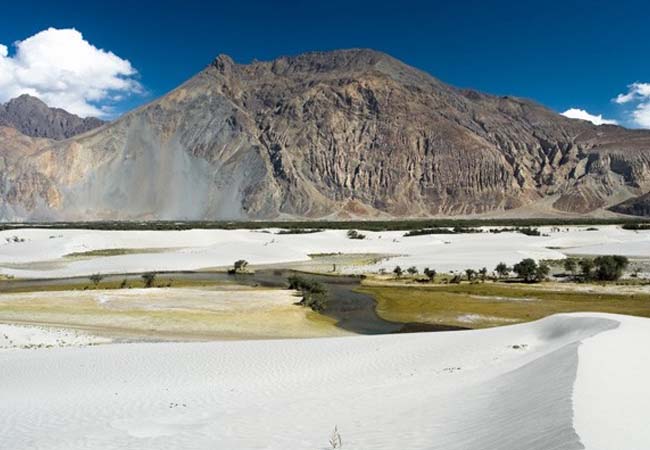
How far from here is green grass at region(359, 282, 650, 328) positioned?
106 ft

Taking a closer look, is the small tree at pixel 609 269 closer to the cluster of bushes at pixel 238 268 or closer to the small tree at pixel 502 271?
the small tree at pixel 502 271

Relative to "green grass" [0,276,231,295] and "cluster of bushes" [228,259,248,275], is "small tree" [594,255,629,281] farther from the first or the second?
"cluster of bushes" [228,259,248,275]

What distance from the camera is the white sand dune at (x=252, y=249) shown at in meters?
61.2

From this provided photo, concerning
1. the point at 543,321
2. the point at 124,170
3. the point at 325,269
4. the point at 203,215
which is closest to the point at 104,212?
the point at 124,170

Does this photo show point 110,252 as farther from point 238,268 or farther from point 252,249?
point 238,268

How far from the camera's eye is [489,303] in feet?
122

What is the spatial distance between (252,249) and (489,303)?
4132 cm

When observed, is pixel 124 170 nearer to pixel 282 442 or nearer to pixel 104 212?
pixel 104 212

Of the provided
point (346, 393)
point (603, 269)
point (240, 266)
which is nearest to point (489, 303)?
point (603, 269)

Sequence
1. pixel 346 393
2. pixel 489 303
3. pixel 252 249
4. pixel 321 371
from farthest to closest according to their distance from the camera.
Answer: pixel 252 249
pixel 489 303
pixel 321 371
pixel 346 393

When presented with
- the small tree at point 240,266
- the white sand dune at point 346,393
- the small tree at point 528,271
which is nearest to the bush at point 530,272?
the small tree at point 528,271

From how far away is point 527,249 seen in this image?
74.4m

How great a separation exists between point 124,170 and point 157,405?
199120 millimetres

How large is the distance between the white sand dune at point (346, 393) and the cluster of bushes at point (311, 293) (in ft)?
46.2
